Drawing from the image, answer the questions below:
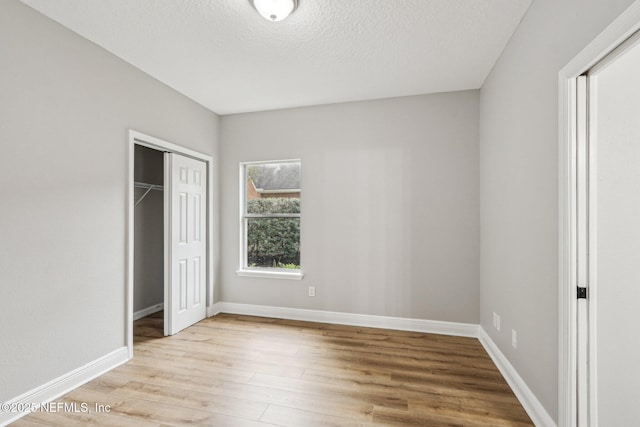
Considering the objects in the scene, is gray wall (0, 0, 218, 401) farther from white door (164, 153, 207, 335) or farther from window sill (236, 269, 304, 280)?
window sill (236, 269, 304, 280)

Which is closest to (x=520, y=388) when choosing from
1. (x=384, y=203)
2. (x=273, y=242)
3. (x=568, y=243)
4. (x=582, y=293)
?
(x=582, y=293)

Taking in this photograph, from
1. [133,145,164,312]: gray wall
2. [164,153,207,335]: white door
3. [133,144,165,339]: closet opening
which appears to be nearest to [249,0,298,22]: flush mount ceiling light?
[164,153,207,335]: white door

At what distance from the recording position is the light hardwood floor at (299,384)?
190cm

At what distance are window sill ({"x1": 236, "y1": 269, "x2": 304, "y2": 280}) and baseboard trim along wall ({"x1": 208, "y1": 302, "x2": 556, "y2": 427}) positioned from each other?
40 centimetres

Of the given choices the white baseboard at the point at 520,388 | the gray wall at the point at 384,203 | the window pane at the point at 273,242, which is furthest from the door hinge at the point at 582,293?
the window pane at the point at 273,242

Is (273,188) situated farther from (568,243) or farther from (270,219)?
(568,243)

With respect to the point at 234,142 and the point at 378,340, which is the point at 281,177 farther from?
the point at 378,340

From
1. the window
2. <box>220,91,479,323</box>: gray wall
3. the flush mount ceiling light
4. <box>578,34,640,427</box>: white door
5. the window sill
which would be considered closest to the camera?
<box>578,34,640,427</box>: white door

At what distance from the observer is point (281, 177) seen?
12.8 feet

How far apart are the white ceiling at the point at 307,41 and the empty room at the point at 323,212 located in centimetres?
2

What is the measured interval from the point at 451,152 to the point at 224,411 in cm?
314

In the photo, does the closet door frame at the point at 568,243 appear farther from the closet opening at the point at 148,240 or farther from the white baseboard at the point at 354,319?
the closet opening at the point at 148,240

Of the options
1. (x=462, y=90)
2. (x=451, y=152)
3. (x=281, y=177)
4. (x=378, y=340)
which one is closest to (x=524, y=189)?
(x=451, y=152)

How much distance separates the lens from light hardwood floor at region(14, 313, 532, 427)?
190 centimetres
